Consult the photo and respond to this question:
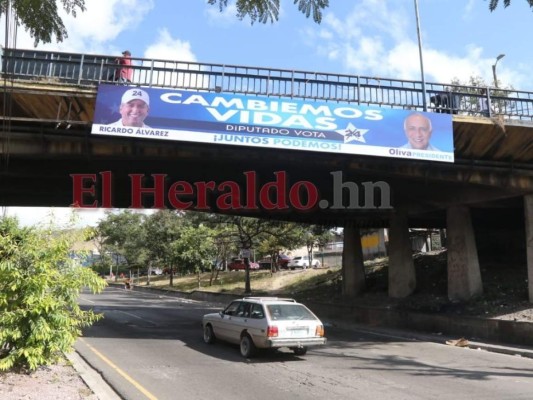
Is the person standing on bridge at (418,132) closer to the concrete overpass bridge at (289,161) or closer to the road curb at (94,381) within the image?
the concrete overpass bridge at (289,161)

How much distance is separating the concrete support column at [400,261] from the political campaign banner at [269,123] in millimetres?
7437

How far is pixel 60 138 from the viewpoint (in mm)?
14688

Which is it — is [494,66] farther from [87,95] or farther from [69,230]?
[69,230]

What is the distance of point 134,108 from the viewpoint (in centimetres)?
1398

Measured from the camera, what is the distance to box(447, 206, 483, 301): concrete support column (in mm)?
19016

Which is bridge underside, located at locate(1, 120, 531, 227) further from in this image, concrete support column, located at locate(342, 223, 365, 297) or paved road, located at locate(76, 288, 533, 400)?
paved road, located at locate(76, 288, 533, 400)

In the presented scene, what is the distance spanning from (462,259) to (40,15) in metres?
18.2

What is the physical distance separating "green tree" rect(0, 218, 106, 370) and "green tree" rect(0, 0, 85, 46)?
5092 millimetres

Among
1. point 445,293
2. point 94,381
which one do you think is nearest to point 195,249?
point 445,293

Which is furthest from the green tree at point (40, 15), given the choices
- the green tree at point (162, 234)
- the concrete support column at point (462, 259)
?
the green tree at point (162, 234)

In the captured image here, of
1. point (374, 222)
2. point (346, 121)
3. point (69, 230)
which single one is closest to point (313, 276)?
point (374, 222)

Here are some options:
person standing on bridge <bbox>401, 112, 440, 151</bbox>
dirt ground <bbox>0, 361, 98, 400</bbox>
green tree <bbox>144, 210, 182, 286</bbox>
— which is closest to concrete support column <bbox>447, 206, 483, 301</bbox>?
person standing on bridge <bbox>401, 112, 440, 151</bbox>

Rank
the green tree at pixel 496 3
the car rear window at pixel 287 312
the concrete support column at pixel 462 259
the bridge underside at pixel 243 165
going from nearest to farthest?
the green tree at pixel 496 3
the car rear window at pixel 287 312
the bridge underside at pixel 243 165
the concrete support column at pixel 462 259

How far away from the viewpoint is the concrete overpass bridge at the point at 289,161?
→ 46.4ft
